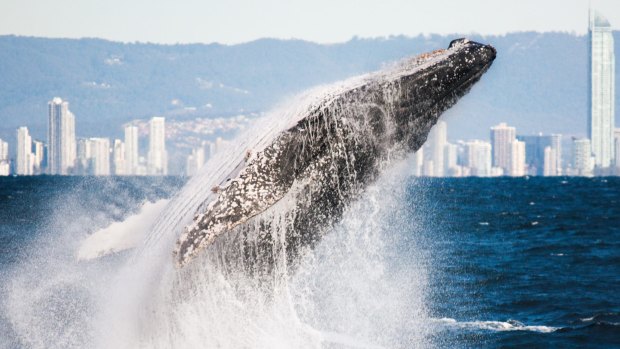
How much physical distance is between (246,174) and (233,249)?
2.63ft

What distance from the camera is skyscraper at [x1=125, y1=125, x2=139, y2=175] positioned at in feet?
569

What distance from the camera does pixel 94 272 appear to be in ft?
46.8

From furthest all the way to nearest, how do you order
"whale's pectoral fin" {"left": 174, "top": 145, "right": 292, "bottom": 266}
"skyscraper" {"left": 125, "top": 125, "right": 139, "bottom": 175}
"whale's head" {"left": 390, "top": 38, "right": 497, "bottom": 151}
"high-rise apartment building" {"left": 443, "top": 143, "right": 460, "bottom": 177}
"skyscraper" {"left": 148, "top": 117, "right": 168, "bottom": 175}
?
"high-rise apartment building" {"left": 443, "top": 143, "right": 460, "bottom": 177}
"skyscraper" {"left": 148, "top": 117, "right": 168, "bottom": 175}
"skyscraper" {"left": 125, "top": 125, "right": 139, "bottom": 175}
"whale's head" {"left": 390, "top": 38, "right": 497, "bottom": 151}
"whale's pectoral fin" {"left": 174, "top": 145, "right": 292, "bottom": 266}

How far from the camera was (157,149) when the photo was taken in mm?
176250

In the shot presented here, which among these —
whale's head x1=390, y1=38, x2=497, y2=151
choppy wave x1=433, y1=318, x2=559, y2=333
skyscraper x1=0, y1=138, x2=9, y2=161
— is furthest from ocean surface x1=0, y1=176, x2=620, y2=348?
skyscraper x1=0, y1=138, x2=9, y2=161

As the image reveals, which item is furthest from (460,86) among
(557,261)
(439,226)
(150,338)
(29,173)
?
(29,173)

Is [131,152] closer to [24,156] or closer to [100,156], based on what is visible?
[100,156]

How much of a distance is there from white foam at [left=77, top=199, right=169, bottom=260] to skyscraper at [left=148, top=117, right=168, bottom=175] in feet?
546

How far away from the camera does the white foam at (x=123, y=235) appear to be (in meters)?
8.66

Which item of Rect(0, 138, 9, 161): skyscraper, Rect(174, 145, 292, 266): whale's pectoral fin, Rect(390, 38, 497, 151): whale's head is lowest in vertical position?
Rect(174, 145, 292, 266): whale's pectoral fin

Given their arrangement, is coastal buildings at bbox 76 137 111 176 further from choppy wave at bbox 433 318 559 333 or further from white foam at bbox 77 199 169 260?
white foam at bbox 77 199 169 260

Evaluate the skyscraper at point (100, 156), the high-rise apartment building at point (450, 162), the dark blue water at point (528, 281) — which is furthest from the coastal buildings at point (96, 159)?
the dark blue water at point (528, 281)

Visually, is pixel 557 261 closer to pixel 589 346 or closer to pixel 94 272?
pixel 589 346

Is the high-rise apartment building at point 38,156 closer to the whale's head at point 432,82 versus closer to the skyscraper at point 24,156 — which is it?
the skyscraper at point 24,156
